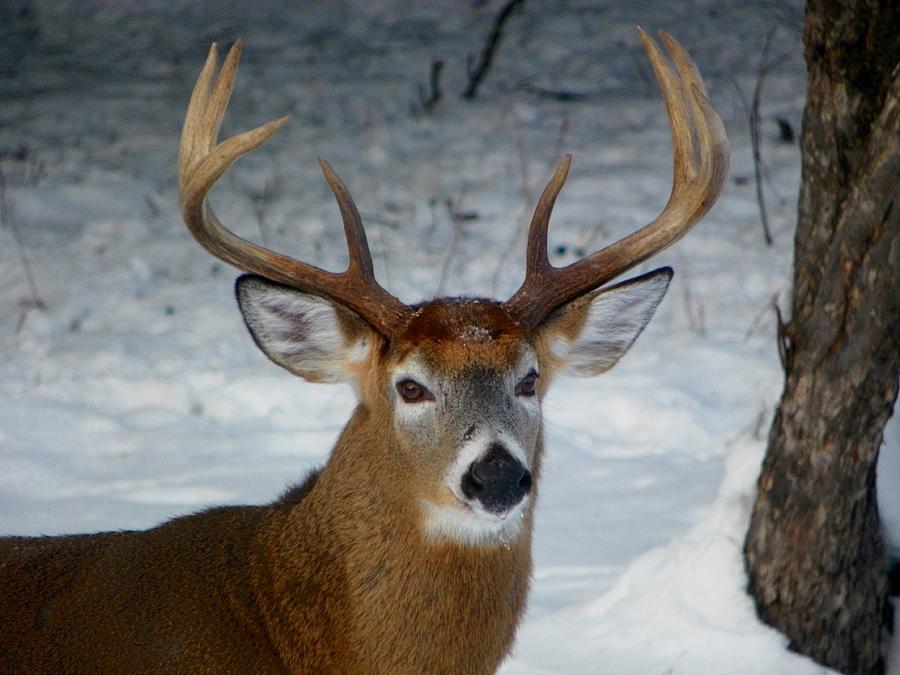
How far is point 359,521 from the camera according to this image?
3682 millimetres

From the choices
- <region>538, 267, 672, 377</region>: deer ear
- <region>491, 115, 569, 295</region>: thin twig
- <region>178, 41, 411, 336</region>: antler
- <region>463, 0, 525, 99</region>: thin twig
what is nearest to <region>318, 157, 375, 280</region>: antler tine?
<region>178, 41, 411, 336</region>: antler

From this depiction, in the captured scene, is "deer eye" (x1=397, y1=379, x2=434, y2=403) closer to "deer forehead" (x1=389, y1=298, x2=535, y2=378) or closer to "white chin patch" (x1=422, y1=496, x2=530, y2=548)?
"deer forehead" (x1=389, y1=298, x2=535, y2=378)

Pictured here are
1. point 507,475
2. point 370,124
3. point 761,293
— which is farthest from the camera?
point 370,124

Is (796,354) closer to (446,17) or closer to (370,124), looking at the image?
(370,124)

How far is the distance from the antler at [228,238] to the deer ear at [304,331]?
0.14ft

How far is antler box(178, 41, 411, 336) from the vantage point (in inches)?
141

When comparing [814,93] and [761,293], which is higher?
[814,93]

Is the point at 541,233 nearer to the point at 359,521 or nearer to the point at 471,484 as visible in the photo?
the point at 471,484

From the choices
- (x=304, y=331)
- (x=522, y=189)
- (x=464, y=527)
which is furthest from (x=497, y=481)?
(x=522, y=189)

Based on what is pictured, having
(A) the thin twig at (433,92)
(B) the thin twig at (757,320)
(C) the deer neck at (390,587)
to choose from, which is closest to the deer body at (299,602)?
(C) the deer neck at (390,587)

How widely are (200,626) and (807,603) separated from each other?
6.74 ft

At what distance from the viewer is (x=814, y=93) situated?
415cm

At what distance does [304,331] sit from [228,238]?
1.19 ft

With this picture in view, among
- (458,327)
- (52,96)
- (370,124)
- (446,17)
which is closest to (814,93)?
(458,327)
